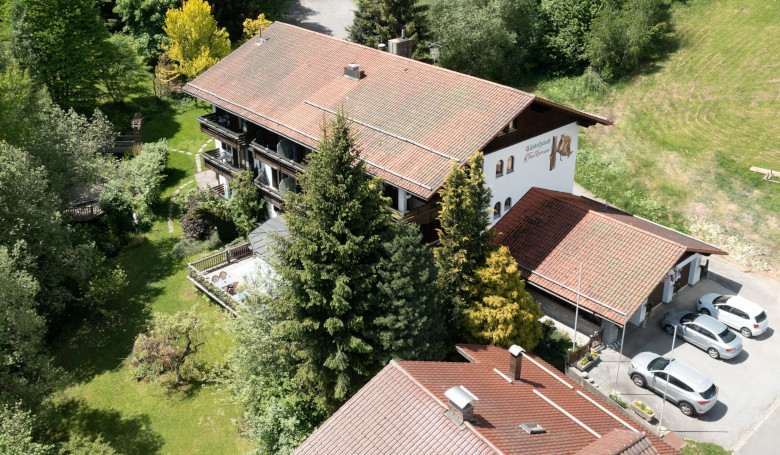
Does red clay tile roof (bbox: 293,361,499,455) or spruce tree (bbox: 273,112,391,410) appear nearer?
red clay tile roof (bbox: 293,361,499,455)

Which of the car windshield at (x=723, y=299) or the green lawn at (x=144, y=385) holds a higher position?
the car windshield at (x=723, y=299)

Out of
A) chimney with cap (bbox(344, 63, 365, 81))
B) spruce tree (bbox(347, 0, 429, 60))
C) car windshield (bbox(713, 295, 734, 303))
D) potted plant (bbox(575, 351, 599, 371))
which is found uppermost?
chimney with cap (bbox(344, 63, 365, 81))

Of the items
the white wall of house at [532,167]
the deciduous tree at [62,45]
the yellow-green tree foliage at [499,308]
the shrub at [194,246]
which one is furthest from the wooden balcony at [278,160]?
the deciduous tree at [62,45]

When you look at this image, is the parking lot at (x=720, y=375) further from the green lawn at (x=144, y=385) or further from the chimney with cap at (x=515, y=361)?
the green lawn at (x=144, y=385)

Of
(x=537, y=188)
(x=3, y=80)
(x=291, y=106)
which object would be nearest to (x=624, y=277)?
(x=537, y=188)

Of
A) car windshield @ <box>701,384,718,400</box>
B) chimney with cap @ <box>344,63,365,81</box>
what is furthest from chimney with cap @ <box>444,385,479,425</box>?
chimney with cap @ <box>344,63,365,81</box>

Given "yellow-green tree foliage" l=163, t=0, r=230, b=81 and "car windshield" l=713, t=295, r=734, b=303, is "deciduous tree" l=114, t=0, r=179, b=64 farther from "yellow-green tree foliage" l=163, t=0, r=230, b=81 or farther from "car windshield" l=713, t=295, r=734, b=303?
"car windshield" l=713, t=295, r=734, b=303

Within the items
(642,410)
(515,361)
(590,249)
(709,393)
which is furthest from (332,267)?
(709,393)
